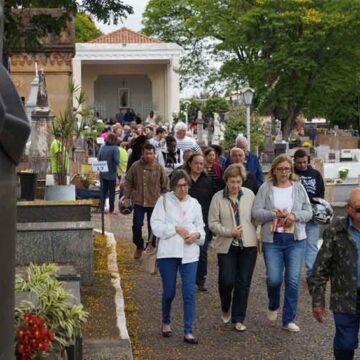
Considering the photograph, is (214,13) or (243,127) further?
(214,13)

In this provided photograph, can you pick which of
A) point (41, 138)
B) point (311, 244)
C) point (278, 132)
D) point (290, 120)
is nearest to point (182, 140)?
point (311, 244)

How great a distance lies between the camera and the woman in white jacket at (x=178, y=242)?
308 inches

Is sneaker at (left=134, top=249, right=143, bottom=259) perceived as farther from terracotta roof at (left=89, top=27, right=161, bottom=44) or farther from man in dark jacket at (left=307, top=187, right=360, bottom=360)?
terracotta roof at (left=89, top=27, right=161, bottom=44)

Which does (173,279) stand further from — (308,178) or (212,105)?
(212,105)

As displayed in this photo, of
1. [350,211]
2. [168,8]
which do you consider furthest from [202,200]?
[168,8]

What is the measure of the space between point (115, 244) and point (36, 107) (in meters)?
9.44

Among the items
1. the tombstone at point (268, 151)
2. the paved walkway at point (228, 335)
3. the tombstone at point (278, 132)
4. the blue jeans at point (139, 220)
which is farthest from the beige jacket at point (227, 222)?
the tombstone at point (278, 132)

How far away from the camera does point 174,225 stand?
25.9ft

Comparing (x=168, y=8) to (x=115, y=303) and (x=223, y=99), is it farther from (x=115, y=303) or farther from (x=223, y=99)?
(x=115, y=303)

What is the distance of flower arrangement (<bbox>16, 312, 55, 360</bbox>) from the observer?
432cm

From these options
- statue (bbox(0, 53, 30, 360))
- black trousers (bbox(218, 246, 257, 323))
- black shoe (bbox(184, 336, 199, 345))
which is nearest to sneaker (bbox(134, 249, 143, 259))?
black trousers (bbox(218, 246, 257, 323))

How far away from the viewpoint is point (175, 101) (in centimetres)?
4962

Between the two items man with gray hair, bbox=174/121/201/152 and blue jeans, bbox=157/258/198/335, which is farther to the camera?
man with gray hair, bbox=174/121/201/152

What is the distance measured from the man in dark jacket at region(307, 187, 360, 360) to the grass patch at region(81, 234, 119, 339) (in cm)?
217
